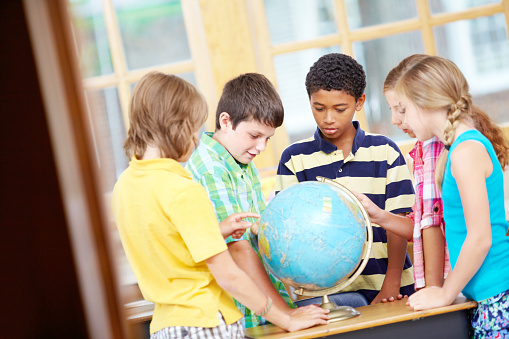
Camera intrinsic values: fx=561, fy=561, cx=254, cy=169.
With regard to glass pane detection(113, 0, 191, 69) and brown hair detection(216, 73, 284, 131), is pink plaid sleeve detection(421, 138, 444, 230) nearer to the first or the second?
brown hair detection(216, 73, 284, 131)

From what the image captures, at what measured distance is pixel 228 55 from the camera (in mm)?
4246

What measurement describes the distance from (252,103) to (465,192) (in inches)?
32.1

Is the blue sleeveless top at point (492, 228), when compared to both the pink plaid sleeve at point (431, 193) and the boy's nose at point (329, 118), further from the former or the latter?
the boy's nose at point (329, 118)

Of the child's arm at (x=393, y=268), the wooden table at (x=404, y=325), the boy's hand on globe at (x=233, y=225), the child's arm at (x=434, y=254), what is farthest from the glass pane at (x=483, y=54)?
the boy's hand on globe at (x=233, y=225)

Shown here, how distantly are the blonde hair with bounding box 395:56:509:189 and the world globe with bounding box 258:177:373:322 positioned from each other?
1.29 ft

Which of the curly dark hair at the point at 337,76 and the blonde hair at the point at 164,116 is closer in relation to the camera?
the blonde hair at the point at 164,116

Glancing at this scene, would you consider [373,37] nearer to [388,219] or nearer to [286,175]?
[286,175]

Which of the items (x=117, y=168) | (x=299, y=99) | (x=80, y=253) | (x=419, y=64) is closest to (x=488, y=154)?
(x=419, y=64)

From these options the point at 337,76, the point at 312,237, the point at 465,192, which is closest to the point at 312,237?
the point at 312,237

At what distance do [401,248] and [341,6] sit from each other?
257cm

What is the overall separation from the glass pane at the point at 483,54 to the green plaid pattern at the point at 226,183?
2.88 meters

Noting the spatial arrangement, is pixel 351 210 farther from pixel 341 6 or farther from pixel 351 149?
pixel 341 6

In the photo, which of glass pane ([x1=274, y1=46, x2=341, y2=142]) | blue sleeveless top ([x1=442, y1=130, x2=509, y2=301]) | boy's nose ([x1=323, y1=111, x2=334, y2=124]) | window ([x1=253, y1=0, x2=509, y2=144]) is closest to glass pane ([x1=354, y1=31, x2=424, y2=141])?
window ([x1=253, y1=0, x2=509, y2=144])

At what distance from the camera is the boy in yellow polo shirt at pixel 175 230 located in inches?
66.2
